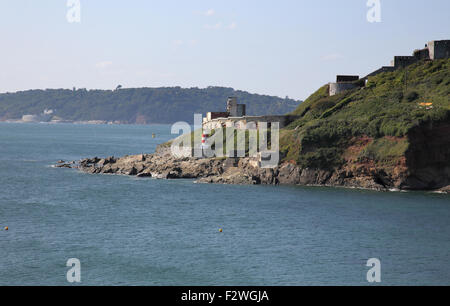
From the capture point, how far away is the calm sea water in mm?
40344

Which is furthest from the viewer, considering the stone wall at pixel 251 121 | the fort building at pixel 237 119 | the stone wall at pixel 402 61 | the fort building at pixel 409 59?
the stone wall at pixel 402 61

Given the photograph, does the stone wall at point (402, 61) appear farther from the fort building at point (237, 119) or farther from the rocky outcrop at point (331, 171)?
the rocky outcrop at point (331, 171)

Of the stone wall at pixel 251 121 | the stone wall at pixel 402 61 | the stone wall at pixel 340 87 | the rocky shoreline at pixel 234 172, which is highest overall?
the stone wall at pixel 402 61

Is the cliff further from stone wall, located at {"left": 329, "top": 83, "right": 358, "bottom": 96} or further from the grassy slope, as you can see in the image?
stone wall, located at {"left": 329, "top": 83, "right": 358, "bottom": 96}

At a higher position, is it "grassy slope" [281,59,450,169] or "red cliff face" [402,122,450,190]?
"grassy slope" [281,59,450,169]

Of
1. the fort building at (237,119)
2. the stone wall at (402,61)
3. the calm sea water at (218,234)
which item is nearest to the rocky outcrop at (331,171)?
the calm sea water at (218,234)

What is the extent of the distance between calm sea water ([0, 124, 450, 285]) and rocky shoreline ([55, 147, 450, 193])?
333cm

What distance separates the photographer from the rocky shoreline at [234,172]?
252 feet

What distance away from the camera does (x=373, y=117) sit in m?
85.0

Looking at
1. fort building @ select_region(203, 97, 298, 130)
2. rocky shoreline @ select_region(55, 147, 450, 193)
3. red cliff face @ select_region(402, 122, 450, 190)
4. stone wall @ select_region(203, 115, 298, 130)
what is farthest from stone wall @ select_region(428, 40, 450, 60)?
rocky shoreline @ select_region(55, 147, 450, 193)

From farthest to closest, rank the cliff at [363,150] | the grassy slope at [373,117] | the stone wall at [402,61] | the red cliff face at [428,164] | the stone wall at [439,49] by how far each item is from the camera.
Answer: the stone wall at [402,61], the stone wall at [439,49], the grassy slope at [373,117], the cliff at [363,150], the red cliff face at [428,164]

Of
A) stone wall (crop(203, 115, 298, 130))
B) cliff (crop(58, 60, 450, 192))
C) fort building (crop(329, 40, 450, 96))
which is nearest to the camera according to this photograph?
cliff (crop(58, 60, 450, 192))

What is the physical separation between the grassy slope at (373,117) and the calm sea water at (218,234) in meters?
6.74
